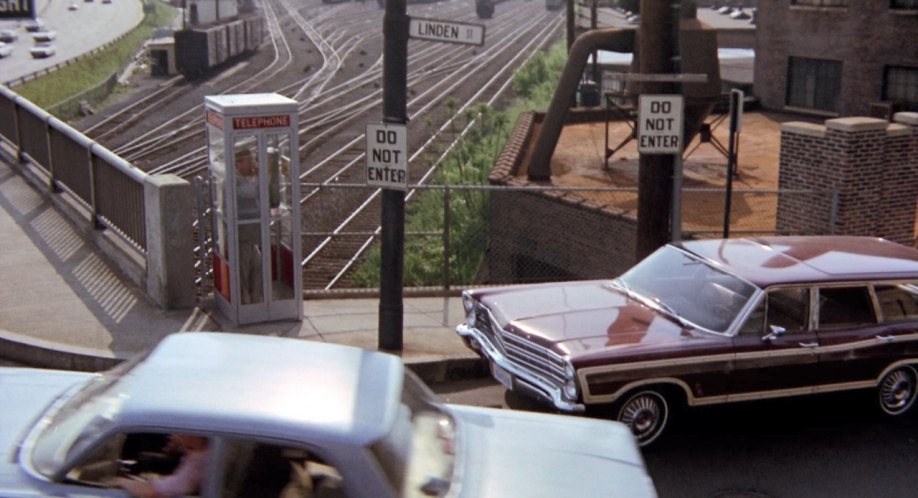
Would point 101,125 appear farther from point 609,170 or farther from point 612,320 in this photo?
point 612,320

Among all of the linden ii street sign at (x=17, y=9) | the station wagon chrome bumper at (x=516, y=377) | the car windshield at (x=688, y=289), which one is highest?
the linden ii street sign at (x=17, y=9)

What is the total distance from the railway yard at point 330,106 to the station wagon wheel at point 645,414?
5.77m

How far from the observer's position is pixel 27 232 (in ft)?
45.6

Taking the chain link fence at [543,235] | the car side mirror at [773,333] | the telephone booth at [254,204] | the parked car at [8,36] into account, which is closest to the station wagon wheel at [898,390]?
the car side mirror at [773,333]

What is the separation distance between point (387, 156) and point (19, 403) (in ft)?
16.6

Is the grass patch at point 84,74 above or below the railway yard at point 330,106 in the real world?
below

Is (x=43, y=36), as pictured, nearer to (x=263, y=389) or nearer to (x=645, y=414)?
(x=645, y=414)

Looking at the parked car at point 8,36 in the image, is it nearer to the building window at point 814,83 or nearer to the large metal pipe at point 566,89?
the building window at point 814,83

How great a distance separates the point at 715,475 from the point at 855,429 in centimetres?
173

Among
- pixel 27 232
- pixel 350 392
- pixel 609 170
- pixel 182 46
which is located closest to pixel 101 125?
pixel 182 46

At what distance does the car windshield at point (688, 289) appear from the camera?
893 cm

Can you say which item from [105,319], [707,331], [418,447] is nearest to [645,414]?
[707,331]

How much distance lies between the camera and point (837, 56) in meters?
30.4

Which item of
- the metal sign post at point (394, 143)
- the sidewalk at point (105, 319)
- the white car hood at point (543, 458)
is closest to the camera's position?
the white car hood at point (543, 458)
